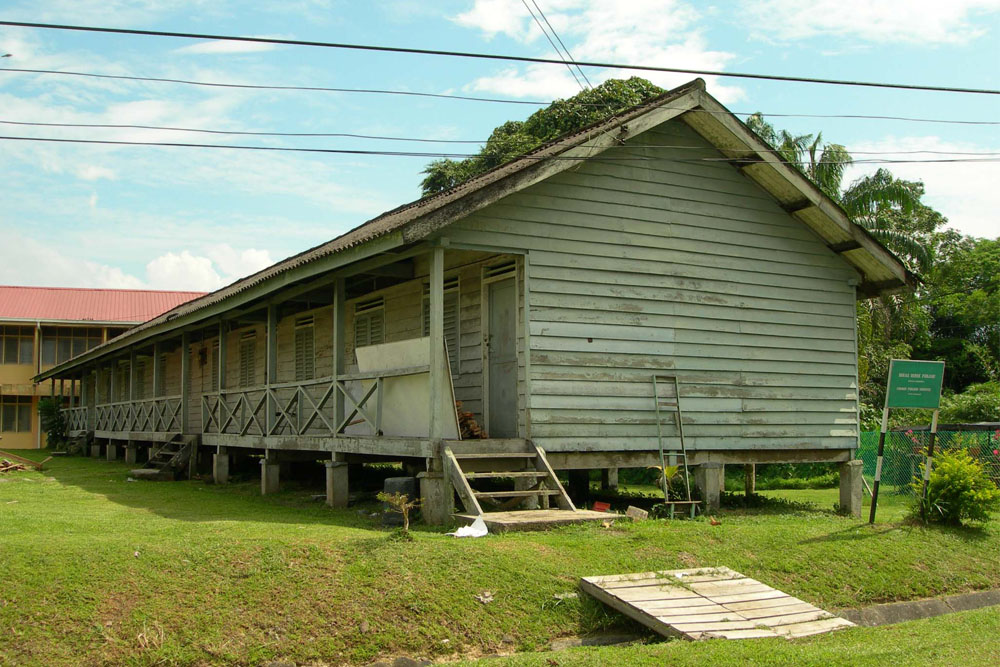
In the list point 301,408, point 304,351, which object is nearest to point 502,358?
point 301,408

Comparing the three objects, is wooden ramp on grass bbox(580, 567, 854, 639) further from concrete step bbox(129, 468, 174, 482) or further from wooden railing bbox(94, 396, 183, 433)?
wooden railing bbox(94, 396, 183, 433)

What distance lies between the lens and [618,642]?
26.7 feet

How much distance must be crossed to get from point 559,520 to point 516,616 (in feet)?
8.01

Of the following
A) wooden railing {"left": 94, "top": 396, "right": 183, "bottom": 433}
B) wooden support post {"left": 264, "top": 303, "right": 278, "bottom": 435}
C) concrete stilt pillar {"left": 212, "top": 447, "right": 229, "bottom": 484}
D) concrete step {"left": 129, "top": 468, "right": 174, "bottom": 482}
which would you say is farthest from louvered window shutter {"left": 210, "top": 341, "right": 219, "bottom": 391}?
wooden support post {"left": 264, "top": 303, "right": 278, "bottom": 435}

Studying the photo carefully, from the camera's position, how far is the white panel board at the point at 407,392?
12.0 m

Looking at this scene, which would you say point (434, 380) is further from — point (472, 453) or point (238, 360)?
point (238, 360)

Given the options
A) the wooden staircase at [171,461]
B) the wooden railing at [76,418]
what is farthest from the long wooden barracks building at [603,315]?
the wooden railing at [76,418]

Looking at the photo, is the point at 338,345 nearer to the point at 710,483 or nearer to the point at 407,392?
the point at 407,392

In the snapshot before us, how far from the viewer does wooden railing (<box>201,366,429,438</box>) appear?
13461 millimetres

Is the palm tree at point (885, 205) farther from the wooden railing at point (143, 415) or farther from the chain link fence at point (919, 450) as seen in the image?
the wooden railing at point (143, 415)

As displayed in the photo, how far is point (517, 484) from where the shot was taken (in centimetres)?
1223

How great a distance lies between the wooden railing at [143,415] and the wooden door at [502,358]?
1112 centimetres

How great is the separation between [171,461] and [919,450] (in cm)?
1584

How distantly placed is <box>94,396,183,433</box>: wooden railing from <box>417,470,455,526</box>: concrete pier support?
13.0 m
